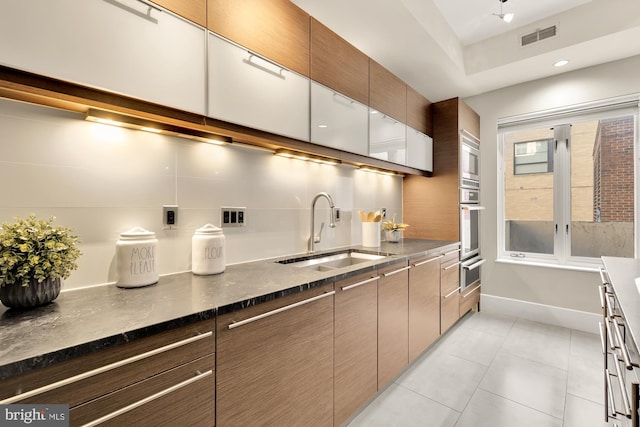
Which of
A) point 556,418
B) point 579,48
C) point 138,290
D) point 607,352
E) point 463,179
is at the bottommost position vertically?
point 556,418

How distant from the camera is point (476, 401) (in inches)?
73.6

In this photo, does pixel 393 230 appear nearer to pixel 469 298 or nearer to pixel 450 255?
pixel 450 255

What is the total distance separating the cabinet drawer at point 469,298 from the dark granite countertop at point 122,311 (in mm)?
2161

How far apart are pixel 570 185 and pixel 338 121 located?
2.94 meters

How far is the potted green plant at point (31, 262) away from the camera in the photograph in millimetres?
862

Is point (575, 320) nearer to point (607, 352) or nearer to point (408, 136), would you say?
point (607, 352)

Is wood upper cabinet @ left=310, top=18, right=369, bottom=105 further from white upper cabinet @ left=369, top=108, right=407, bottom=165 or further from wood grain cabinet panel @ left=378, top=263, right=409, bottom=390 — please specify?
wood grain cabinet panel @ left=378, top=263, right=409, bottom=390

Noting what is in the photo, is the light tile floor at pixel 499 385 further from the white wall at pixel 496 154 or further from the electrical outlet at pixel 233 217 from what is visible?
the electrical outlet at pixel 233 217

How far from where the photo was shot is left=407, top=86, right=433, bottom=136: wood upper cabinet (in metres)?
2.76

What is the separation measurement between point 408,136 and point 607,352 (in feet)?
6.64

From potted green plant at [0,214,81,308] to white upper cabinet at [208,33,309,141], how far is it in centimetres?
75

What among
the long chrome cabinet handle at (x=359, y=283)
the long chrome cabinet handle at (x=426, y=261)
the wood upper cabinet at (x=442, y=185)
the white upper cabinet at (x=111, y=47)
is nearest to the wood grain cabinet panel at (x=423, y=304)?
the long chrome cabinet handle at (x=426, y=261)

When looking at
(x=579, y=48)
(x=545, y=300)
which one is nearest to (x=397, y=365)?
(x=545, y=300)

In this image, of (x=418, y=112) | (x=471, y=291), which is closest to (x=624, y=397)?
(x=471, y=291)
